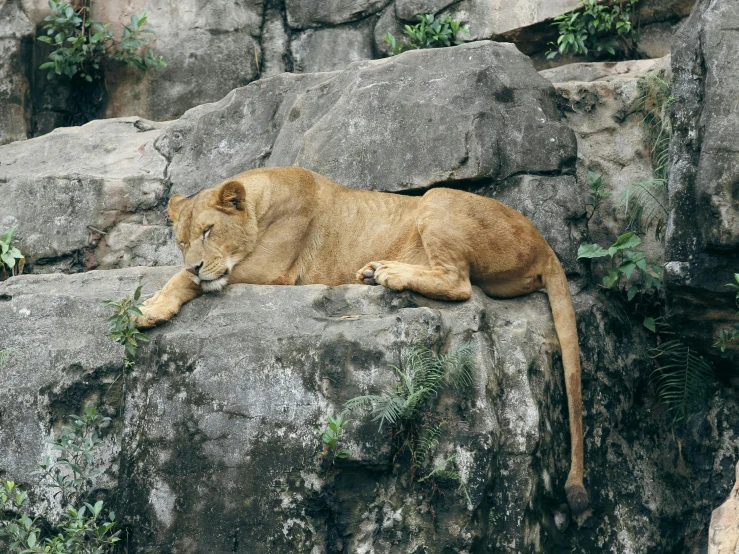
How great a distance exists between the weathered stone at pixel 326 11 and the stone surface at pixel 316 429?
4.47 meters

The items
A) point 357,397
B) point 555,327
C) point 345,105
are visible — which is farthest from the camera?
point 345,105

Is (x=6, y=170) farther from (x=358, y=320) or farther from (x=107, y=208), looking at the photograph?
(x=358, y=320)

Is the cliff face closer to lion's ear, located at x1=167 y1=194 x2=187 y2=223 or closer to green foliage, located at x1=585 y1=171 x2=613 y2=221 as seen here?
green foliage, located at x1=585 y1=171 x2=613 y2=221

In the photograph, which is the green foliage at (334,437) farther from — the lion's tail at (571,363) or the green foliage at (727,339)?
the green foliage at (727,339)

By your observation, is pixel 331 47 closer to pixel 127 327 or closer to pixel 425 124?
pixel 425 124

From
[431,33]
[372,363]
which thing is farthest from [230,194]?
[431,33]

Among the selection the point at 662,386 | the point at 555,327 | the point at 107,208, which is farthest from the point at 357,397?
the point at 107,208

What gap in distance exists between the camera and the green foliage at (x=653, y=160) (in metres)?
7.91

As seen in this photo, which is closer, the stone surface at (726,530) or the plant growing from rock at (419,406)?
the stone surface at (726,530)

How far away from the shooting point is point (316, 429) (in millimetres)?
6121

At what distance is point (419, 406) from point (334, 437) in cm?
53

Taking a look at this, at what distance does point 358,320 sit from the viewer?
6.43 metres

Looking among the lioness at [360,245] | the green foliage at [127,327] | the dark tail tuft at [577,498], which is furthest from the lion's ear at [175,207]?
the dark tail tuft at [577,498]

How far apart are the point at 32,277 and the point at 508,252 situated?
318 cm
